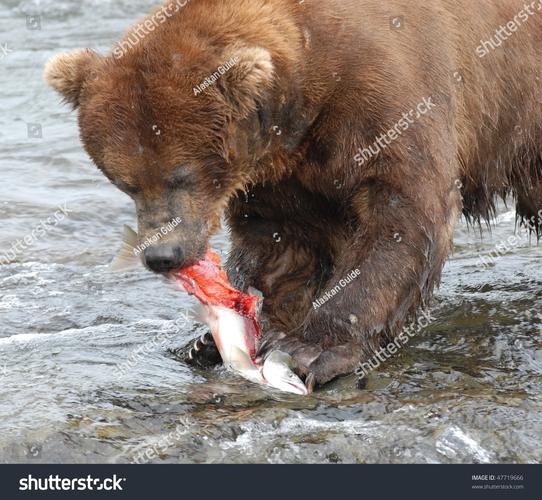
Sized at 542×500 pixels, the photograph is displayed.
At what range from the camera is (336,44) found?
5.93 meters

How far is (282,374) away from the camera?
18.8 feet

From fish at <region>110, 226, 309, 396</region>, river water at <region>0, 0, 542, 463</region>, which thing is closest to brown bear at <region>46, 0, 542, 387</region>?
fish at <region>110, 226, 309, 396</region>

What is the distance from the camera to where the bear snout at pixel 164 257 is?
17.9 ft

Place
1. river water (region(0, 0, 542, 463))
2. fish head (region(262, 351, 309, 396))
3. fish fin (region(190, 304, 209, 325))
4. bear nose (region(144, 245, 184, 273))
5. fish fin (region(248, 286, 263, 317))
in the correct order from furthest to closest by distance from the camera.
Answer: fish fin (region(248, 286, 263, 317)) → fish fin (region(190, 304, 209, 325)) → fish head (region(262, 351, 309, 396)) → bear nose (region(144, 245, 184, 273)) → river water (region(0, 0, 542, 463))

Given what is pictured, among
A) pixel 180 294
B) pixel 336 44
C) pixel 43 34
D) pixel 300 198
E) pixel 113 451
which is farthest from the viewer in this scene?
pixel 43 34

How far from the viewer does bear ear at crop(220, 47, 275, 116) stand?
18.0ft

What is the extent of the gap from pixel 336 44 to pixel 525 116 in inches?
62.6

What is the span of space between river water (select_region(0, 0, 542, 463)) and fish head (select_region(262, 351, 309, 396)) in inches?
4.9

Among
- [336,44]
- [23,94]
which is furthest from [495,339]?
[23,94]

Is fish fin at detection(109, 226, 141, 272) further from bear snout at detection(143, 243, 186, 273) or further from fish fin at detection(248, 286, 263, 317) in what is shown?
fish fin at detection(248, 286, 263, 317)

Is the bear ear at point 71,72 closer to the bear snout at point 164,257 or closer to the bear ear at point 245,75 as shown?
the bear ear at point 245,75

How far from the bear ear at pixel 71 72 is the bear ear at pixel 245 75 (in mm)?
687

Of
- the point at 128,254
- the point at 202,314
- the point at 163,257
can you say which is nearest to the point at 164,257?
the point at 163,257

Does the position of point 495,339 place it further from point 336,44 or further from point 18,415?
point 18,415
